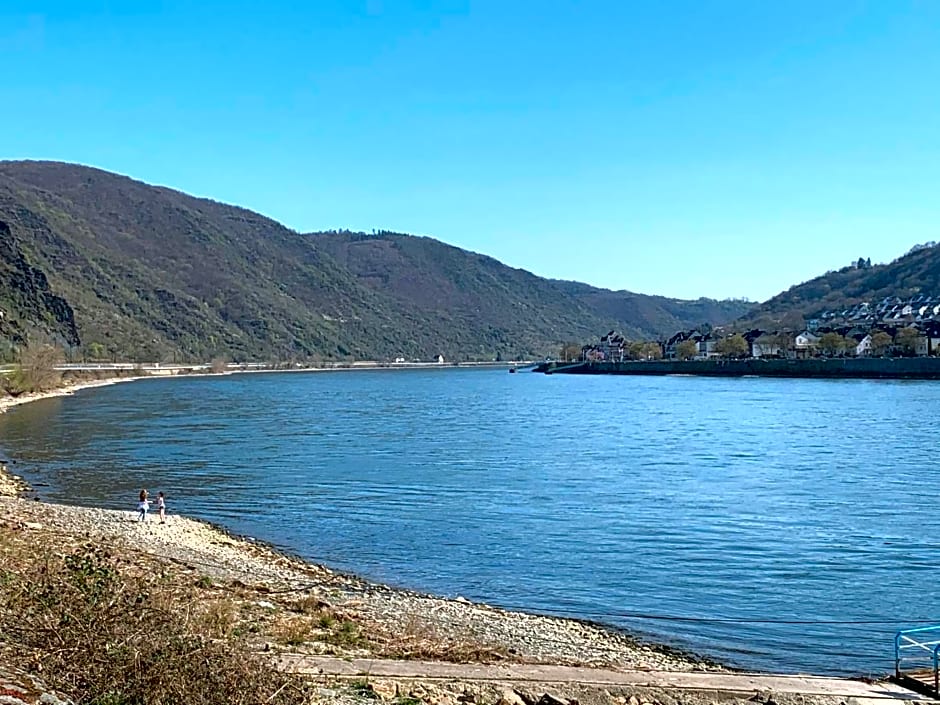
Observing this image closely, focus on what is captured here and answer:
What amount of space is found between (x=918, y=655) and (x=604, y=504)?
14663 mm

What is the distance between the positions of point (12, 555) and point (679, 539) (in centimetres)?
1521

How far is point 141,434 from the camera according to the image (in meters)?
53.6

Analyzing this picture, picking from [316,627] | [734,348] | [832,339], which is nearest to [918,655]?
[316,627]

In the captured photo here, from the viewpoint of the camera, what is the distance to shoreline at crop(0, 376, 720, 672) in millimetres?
13758

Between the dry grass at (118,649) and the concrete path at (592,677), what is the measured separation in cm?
126

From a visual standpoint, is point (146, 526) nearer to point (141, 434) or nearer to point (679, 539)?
point (679, 539)

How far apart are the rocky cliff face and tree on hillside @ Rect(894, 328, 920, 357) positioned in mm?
118783

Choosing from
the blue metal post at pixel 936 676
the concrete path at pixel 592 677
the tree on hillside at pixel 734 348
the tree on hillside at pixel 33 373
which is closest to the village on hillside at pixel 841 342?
the tree on hillside at pixel 734 348

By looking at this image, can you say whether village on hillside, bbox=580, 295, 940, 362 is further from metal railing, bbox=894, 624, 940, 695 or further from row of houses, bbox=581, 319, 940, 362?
metal railing, bbox=894, 624, 940, 695

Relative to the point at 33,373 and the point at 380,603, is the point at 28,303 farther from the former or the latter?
the point at 380,603

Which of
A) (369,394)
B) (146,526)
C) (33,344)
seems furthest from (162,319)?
(146,526)

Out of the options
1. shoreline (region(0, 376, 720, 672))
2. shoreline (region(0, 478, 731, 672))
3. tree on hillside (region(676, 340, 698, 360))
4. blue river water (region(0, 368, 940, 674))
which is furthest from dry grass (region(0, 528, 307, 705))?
tree on hillside (region(676, 340, 698, 360))

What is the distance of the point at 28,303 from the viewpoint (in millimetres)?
133375

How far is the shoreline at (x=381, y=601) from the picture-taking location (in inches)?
542
